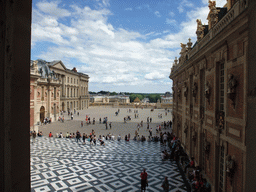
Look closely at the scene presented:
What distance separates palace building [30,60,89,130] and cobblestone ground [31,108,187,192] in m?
11.2

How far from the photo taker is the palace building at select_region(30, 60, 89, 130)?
29.8 metres

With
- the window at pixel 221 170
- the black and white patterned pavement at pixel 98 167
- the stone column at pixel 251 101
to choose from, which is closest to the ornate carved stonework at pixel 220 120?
the window at pixel 221 170

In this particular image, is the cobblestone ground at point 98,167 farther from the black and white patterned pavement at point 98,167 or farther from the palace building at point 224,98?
the palace building at point 224,98

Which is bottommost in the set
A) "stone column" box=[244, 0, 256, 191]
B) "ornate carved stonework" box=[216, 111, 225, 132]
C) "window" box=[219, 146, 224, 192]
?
"window" box=[219, 146, 224, 192]

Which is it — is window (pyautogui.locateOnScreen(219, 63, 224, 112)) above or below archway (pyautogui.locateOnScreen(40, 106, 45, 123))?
above

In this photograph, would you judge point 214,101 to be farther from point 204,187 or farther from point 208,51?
point 204,187

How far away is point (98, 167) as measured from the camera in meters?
14.7

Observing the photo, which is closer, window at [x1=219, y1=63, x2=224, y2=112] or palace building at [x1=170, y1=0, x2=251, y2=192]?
palace building at [x1=170, y1=0, x2=251, y2=192]

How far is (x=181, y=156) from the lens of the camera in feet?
50.2

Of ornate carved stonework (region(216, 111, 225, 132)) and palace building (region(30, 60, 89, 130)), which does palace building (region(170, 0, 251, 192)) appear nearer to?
ornate carved stonework (region(216, 111, 225, 132))

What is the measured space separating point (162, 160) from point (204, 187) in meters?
6.83
